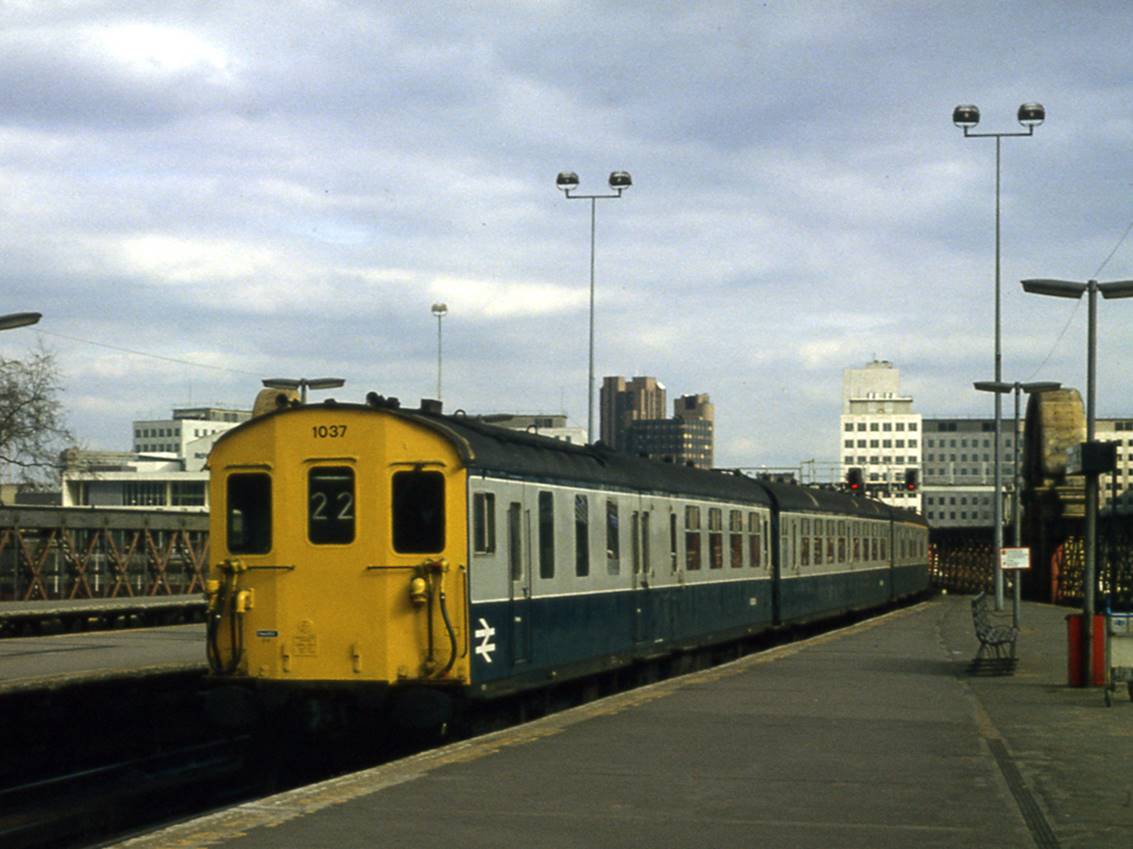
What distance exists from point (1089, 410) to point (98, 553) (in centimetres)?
2693

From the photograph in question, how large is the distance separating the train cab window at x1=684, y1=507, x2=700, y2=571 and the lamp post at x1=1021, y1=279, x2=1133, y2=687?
5.36 metres

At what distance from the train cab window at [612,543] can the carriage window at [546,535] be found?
2286mm

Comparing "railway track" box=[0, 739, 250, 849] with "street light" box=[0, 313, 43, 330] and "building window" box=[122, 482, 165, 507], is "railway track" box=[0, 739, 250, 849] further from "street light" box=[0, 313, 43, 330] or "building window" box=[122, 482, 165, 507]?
"building window" box=[122, 482, 165, 507]

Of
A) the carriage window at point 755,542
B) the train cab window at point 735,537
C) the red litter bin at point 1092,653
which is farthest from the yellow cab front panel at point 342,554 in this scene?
the carriage window at point 755,542

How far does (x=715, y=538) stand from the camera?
1020 inches

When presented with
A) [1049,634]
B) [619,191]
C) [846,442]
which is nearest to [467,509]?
[1049,634]

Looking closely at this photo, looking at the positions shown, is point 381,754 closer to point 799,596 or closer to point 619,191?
point 799,596

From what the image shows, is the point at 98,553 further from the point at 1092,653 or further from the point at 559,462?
the point at 1092,653

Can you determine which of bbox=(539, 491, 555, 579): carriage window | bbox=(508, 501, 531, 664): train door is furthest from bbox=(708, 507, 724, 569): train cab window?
bbox=(508, 501, 531, 664): train door

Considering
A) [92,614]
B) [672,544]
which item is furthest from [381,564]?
[92,614]

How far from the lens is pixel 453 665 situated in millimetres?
14820

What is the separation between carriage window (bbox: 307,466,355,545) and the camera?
15.3 meters

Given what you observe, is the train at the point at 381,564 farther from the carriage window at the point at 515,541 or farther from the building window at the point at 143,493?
the building window at the point at 143,493

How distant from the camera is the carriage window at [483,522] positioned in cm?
1526
